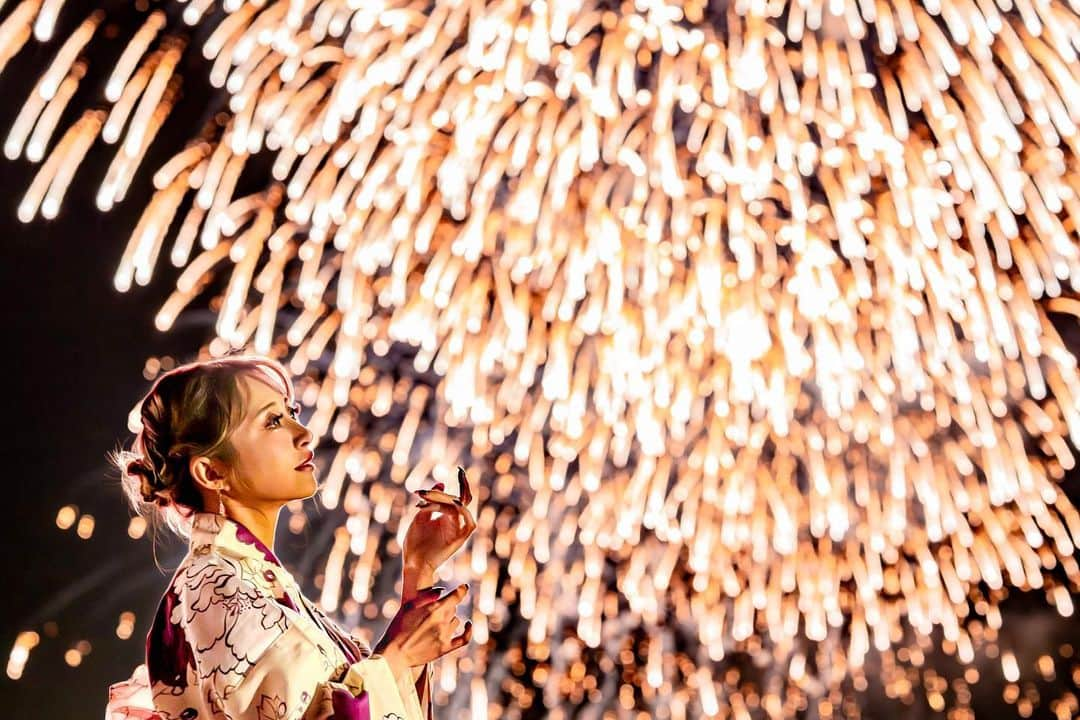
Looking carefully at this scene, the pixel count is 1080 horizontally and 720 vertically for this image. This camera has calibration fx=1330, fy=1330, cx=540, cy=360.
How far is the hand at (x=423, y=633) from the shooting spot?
4.11 ft

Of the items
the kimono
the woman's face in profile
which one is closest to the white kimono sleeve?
the kimono

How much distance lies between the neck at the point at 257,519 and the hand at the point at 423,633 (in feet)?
0.52

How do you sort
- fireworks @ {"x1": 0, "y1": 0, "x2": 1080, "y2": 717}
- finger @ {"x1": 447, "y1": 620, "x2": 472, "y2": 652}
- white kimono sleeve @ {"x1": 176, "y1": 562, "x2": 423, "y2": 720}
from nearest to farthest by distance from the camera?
white kimono sleeve @ {"x1": 176, "y1": 562, "x2": 423, "y2": 720} → finger @ {"x1": 447, "y1": 620, "x2": 472, "y2": 652} → fireworks @ {"x1": 0, "y1": 0, "x2": 1080, "y2": 717}

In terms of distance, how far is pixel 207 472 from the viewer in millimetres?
1294

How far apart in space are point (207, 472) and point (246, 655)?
205 mm

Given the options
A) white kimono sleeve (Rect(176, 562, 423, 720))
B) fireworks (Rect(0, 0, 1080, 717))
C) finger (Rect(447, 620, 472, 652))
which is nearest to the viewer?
white kimono sleeve (Rect(176, 562, 423, 720))

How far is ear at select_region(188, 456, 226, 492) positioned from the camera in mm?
1288

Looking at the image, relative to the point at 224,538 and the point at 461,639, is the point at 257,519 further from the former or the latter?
the point at 461,639

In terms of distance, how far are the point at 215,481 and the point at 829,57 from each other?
6.43 ft

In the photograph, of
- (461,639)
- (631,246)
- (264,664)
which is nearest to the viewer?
(264,664)

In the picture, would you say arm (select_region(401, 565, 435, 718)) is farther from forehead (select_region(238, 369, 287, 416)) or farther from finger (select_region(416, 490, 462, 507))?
forehead (select_region(238, 369, 287, 416))

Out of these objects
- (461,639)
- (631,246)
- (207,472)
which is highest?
(207,472)

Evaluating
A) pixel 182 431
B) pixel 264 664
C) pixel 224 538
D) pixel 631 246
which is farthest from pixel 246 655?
pixel 631 246

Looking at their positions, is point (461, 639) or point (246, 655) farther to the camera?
point (461, 639)
